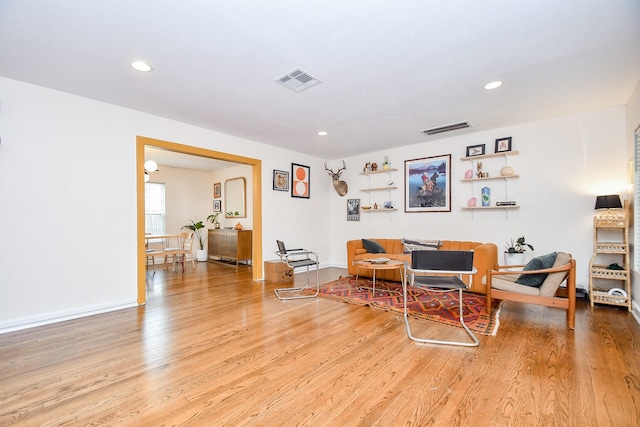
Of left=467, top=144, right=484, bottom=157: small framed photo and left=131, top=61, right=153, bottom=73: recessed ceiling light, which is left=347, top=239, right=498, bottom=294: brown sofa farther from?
left=131, top=61, right=153, bottom=73: recessed ceiling light

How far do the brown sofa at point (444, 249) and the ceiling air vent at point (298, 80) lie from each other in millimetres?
2956

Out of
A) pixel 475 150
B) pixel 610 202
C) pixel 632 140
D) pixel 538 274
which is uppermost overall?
pixel 475 150

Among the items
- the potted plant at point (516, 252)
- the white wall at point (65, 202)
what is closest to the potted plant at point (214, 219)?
the white wall at point (65, 202)

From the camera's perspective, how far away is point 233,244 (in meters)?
7.08

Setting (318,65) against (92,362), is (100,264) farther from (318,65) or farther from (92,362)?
(318,65)

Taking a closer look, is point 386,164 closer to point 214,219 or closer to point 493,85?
point 493,85

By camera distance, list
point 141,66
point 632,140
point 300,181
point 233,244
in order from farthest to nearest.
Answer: point 233,244, point 300,181, point 632,140, point 141,66

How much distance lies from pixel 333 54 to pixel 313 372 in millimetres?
2654

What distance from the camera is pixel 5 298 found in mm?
2885

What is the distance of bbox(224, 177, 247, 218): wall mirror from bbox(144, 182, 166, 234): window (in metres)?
1.69

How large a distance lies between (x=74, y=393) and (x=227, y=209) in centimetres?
647

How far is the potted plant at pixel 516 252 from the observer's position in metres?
4.27

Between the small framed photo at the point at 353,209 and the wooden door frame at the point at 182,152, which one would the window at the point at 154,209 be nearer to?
the wooden door frame at the point at 182,152

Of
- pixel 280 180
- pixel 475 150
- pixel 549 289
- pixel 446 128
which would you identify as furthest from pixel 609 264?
pixel 280 180
